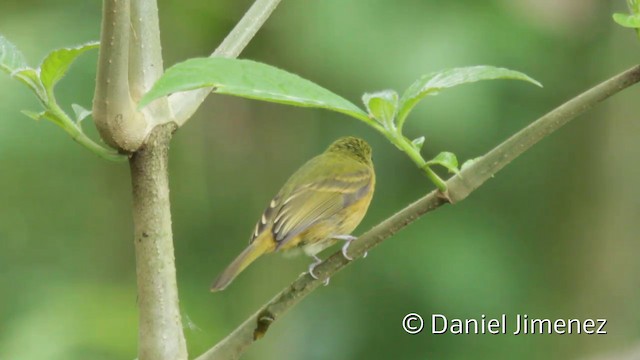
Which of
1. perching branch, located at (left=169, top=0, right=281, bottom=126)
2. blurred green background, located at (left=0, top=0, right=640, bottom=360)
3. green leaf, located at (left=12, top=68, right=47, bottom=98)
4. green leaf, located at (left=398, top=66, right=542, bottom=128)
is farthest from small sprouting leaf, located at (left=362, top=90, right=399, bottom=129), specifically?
blurred green background, located at (left=0, top=0, right=640, bottom=360)

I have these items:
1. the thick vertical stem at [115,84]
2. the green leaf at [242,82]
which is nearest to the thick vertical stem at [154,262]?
the thick vertical stem at [115,84]

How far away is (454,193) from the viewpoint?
0.76m

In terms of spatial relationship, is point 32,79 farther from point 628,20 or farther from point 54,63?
point 628,20

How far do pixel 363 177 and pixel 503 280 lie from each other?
1.02m

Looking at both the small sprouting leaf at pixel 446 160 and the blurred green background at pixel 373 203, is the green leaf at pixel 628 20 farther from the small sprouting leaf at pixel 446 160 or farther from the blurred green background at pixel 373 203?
the blurred green background at pixel 373 203

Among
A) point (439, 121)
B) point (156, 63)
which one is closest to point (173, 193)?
point (439, 121)

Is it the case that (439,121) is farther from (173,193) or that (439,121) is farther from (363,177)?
(173,193)

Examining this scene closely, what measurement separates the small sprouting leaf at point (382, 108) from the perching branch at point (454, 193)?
0.06 metres

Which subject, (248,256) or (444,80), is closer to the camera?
(444,80)

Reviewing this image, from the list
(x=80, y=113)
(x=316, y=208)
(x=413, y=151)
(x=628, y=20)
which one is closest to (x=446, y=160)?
(x=413, y=151)

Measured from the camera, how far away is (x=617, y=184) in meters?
3.14

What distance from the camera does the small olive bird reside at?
5.57ft

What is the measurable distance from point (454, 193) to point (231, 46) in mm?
241

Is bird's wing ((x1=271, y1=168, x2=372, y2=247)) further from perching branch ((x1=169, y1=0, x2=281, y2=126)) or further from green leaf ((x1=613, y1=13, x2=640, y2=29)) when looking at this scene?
green leaf ((x1=613, y1=13, x2=640, y2=29))
